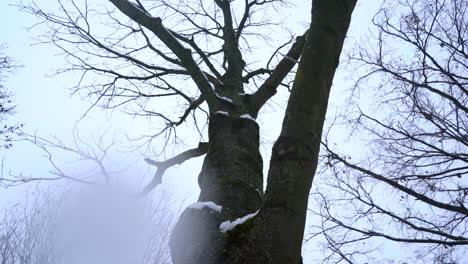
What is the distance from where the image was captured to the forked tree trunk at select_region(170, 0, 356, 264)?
106 cm

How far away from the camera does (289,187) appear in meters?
1.11

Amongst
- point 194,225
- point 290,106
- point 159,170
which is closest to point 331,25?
point 290,106

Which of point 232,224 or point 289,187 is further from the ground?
point 289,187

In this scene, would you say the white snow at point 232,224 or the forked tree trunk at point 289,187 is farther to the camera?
the white snow at point 232,224

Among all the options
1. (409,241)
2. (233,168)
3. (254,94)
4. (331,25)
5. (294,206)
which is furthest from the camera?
(409,241)

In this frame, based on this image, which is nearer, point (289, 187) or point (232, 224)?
point (289, 187)

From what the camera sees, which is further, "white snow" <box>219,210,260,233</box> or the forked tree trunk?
"white snow" <box>219,210,260,233</box>

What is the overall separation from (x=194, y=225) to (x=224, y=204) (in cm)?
29

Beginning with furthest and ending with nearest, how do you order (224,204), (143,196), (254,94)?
(143,196)
(254,94)
(224,204)

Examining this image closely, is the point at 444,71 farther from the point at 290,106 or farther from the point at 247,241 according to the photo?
the point at 247,241

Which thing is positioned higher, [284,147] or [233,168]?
[233,168]

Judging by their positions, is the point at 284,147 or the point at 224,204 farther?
the point at 224,204

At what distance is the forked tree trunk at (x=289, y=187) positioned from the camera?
3.47ft

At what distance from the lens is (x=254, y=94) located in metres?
2.76
